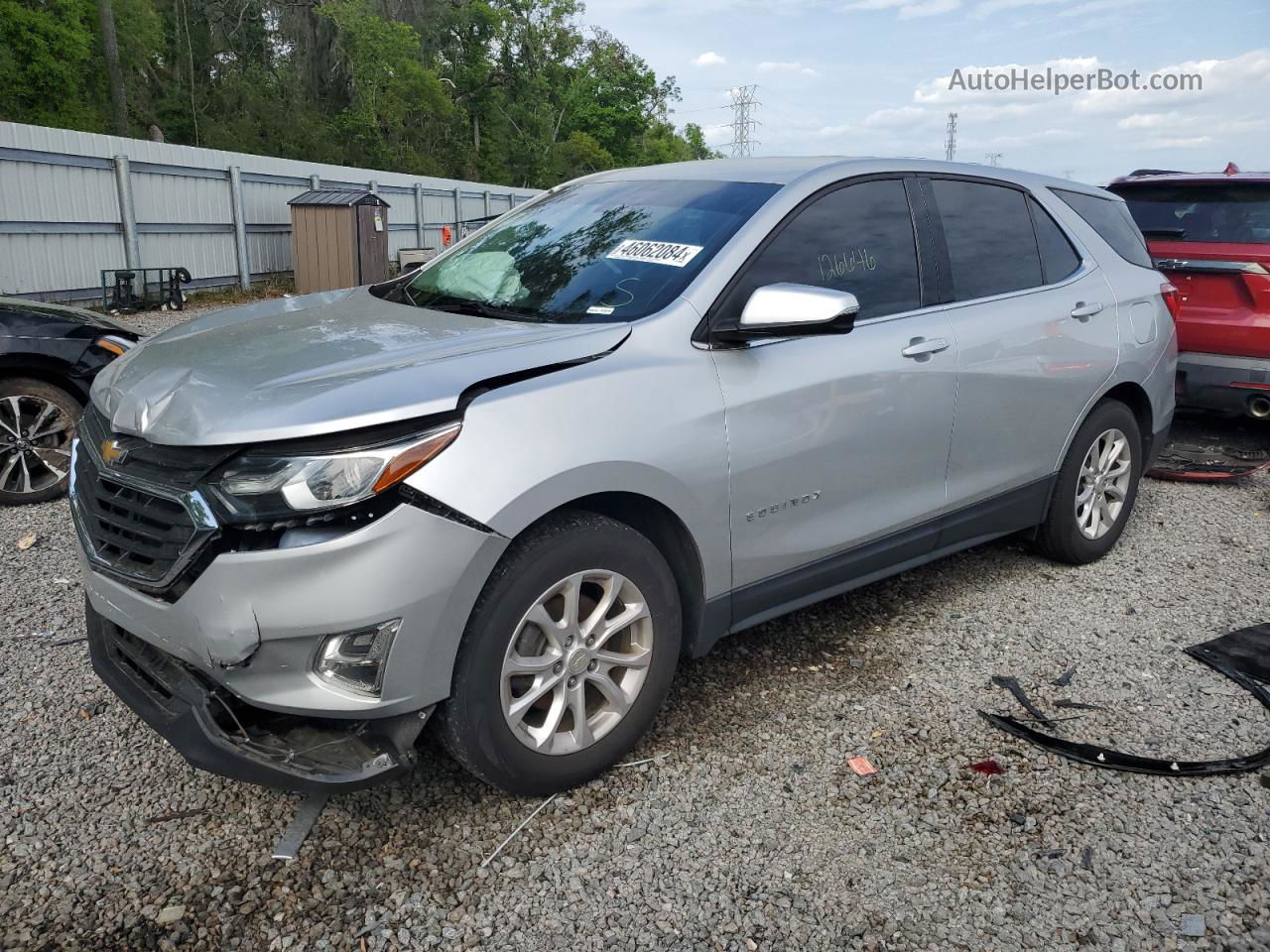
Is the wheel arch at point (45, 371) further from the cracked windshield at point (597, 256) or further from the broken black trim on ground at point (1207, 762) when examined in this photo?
the broken black trim on ground at point (1207, 762)

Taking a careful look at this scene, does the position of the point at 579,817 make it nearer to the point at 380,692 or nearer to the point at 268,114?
the point at 380,692

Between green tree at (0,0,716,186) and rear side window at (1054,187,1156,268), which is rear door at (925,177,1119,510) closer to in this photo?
rear side window at (1054,187,1156,268)

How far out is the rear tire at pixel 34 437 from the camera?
5.33m

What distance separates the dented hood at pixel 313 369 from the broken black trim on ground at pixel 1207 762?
188 cm

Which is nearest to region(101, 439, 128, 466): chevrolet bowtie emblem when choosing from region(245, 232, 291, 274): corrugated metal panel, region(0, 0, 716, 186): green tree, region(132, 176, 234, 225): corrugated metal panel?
region(132, 176, 234, 225): corrugated metal panel

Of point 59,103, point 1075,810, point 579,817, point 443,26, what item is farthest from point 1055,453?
point 443,26

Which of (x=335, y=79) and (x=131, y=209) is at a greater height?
(x=335, y=79)

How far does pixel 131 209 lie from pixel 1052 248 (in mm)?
14315

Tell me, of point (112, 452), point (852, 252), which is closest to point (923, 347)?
point (852, 252)

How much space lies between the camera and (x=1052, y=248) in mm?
4445

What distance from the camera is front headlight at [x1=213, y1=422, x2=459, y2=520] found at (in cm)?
229

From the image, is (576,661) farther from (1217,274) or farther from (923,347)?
(1217,274)

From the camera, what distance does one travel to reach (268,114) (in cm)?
4066

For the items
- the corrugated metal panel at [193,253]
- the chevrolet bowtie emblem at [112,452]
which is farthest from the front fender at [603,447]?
the corrugated metal panel at [193,253]
